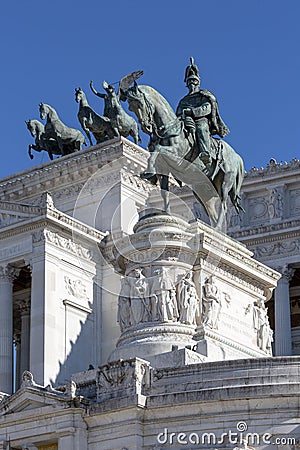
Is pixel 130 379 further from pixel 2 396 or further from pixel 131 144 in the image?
pixel 131 144

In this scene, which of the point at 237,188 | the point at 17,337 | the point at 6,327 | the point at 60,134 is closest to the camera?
the point at 237,188

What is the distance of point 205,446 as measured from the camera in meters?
37.9

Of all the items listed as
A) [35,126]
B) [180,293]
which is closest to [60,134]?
[35,126]

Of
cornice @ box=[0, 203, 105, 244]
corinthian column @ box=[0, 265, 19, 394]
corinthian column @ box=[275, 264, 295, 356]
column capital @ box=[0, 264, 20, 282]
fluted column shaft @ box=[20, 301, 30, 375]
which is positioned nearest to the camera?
corinthian column @ box=[0, 265, 19, 394]

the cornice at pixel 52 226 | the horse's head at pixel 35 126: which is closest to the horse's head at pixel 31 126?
the horse's head at pixel 35 126

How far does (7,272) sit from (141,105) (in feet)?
42.9

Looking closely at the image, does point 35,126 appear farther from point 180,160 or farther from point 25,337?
point 180,160

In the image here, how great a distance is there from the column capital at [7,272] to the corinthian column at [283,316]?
13456 millimetres

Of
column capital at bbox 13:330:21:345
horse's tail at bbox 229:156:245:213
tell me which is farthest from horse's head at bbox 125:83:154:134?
column capital at bbox 13:330:21:345

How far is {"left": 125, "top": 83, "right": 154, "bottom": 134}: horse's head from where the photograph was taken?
169ft

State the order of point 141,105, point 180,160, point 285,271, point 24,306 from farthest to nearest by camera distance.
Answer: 1. point 285,271
2. point 24,306
3. point 141,105
4. point 180,160

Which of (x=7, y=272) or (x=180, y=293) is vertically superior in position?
(x=7, y=272)

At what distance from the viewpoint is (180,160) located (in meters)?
→ 49.0

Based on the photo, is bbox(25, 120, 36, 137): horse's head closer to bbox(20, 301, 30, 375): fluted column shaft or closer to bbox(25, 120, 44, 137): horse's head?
bbox(25, 120, 44, 137): horse's head
